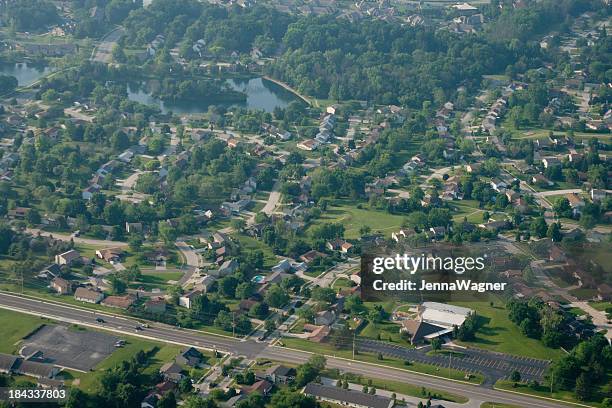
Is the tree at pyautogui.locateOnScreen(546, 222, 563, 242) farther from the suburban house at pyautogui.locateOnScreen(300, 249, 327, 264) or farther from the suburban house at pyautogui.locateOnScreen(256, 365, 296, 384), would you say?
the suburban house at pyautogui.locateOnScreen(256, 365, 296, 384)

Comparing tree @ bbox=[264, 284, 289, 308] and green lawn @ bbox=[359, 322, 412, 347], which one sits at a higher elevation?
tree @ bbox=[264, 284, 289, 308]

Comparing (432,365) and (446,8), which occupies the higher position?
(446,8)

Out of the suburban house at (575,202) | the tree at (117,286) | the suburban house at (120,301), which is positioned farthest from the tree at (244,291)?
the suburban house at (575,202)

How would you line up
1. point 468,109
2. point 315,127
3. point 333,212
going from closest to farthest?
point 333,212, point 315,127, point 468,109

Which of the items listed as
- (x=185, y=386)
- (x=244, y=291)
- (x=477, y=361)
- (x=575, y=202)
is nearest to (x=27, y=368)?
(x=185, y=386)

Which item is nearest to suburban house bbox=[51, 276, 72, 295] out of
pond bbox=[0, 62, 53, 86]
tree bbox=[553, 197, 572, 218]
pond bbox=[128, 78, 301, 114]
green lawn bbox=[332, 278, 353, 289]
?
green lawn bbox=[332, 278, 353, 289]

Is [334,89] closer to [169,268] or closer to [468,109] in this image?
[468,109]

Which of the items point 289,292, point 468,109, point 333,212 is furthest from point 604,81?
point 289,292
